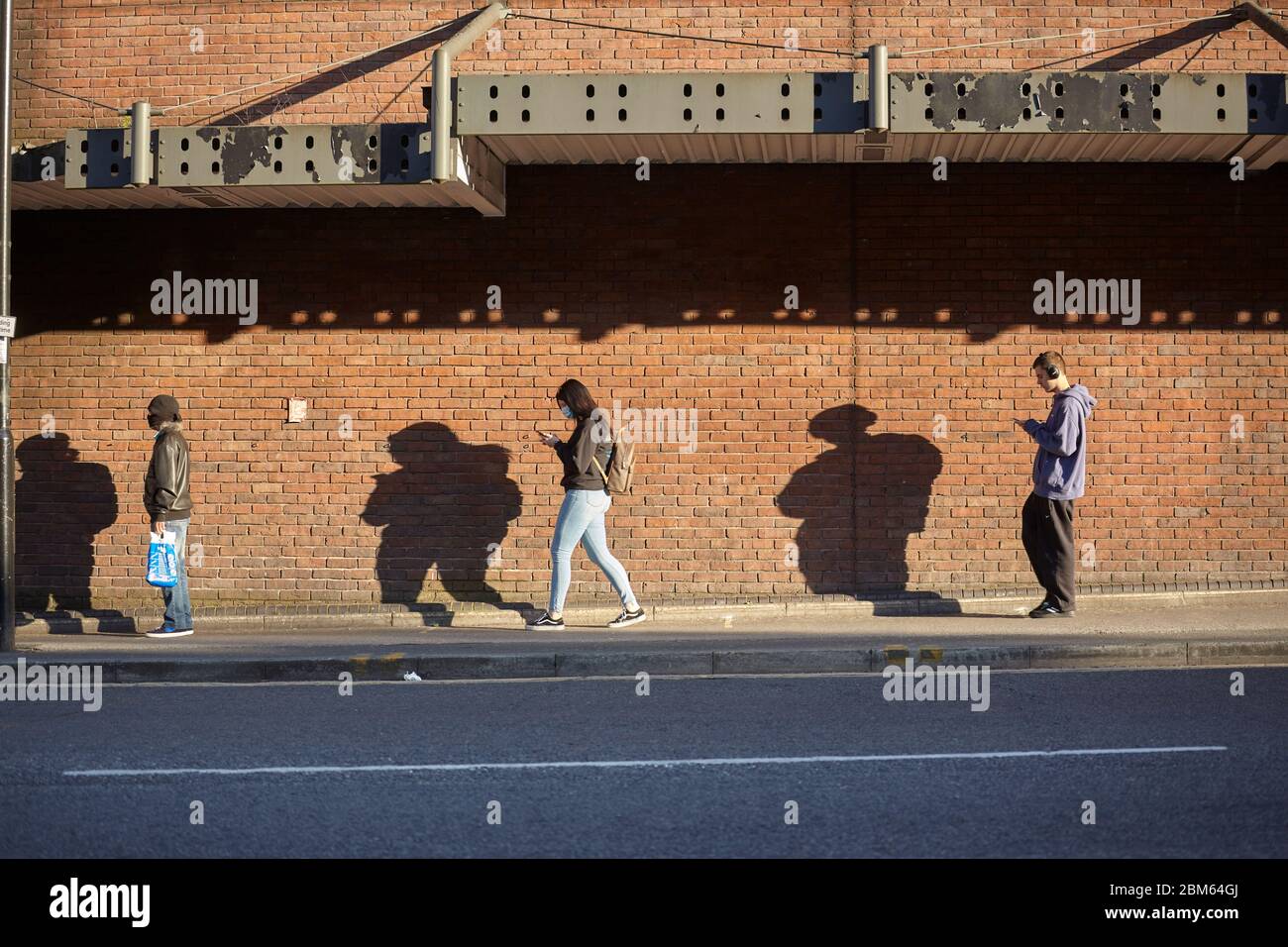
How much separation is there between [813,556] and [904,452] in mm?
1239

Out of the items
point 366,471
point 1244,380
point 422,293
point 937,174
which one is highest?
point 937,174

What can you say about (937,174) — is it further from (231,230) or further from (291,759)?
(291,759)

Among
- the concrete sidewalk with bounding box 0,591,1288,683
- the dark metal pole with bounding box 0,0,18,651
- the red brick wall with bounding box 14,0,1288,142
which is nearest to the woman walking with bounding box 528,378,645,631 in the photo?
the concrete sidewalk with bounding box 0,591,1288,683

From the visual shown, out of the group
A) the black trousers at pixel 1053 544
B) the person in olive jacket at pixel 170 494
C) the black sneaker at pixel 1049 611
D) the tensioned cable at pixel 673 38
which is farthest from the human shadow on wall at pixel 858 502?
the person in olive jacket at pixel 170 494

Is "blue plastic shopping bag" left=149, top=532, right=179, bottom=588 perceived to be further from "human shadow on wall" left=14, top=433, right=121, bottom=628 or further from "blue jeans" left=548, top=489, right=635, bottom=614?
"blue jeans" left=548, top=489, right=635, bottom=614

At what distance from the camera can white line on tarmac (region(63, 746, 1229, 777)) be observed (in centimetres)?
643

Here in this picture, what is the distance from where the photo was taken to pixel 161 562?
1110cm

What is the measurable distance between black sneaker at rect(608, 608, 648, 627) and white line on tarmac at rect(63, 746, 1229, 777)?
4714mm

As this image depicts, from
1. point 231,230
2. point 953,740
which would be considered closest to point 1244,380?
point 953,740

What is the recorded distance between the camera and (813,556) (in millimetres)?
12289

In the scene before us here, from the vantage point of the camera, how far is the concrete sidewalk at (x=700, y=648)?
948 cm

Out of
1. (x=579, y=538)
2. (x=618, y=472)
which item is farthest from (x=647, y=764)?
(x=618, y=472)

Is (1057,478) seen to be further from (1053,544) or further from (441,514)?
(441,514)

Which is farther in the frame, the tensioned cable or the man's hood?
the tensioned cable
